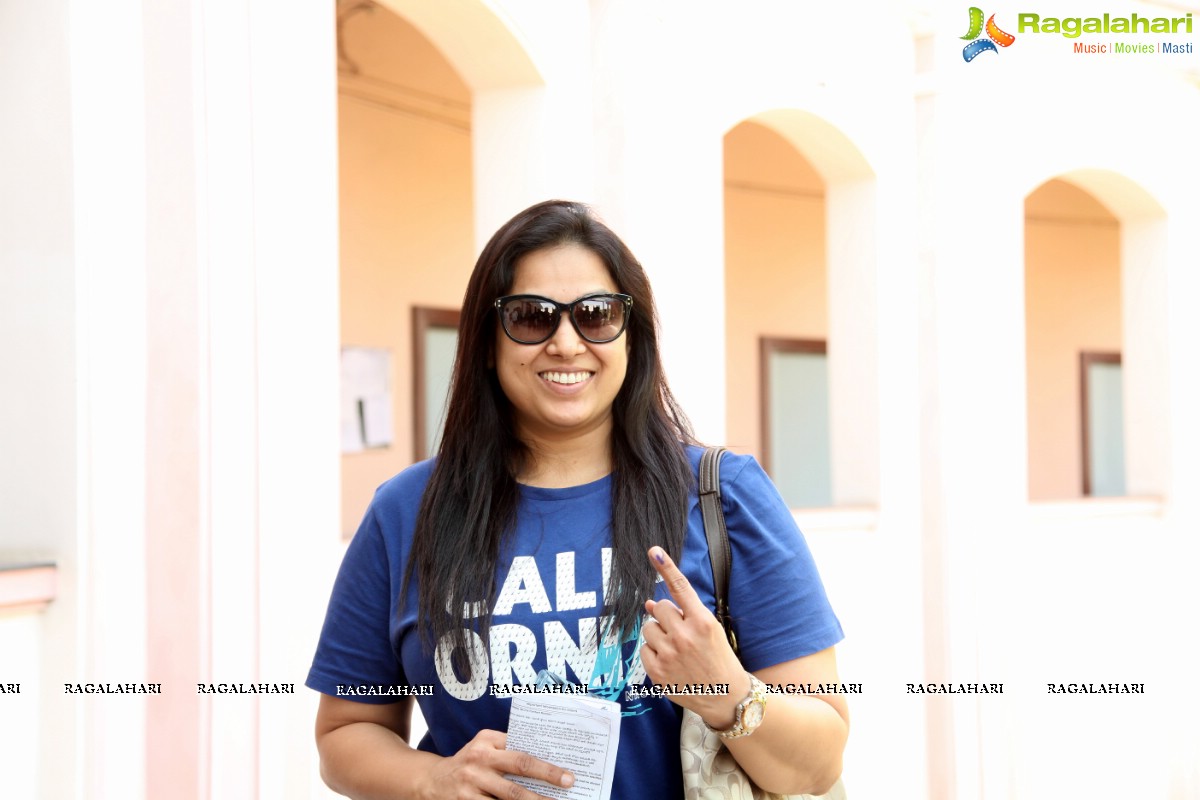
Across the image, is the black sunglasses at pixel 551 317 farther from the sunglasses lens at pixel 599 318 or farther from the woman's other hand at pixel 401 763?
the woman's other hand at pixel 401 763

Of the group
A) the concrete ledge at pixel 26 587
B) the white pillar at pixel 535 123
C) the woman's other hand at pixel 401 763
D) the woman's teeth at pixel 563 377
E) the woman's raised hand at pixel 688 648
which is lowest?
the woman's other hand at pixel 401 763

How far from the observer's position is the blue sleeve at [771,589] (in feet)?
6.55

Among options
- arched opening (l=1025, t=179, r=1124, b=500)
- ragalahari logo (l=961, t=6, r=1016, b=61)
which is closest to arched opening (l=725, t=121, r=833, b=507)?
arched opening (l=1025, t=179, r=1124, b=500)

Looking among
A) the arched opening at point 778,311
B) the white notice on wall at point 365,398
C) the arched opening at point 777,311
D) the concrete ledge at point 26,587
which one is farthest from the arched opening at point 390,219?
the concrete ledge at point 26,587

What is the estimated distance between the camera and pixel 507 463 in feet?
7.32

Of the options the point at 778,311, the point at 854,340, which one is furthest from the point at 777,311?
the point at 854,340

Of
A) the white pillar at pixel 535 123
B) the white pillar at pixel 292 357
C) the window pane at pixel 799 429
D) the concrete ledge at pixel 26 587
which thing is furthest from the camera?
the window pane at pixel 799 429

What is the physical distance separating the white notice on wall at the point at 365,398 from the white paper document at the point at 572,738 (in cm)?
611

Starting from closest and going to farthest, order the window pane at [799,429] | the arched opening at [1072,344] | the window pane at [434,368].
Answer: the window pane at [434,368] < the window pane at [799,429] < the arched opening at [1072,344]

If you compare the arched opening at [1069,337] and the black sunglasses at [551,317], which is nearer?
the black sunglasses at [551,317]

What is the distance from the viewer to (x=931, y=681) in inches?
287

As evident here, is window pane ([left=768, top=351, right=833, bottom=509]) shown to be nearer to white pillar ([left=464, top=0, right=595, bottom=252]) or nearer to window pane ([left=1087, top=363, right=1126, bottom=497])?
window pane ([left=1087, top=363, right=1126, bottom=497])

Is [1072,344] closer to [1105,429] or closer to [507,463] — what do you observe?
Answer: [1105,429]

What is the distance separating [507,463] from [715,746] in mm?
619
